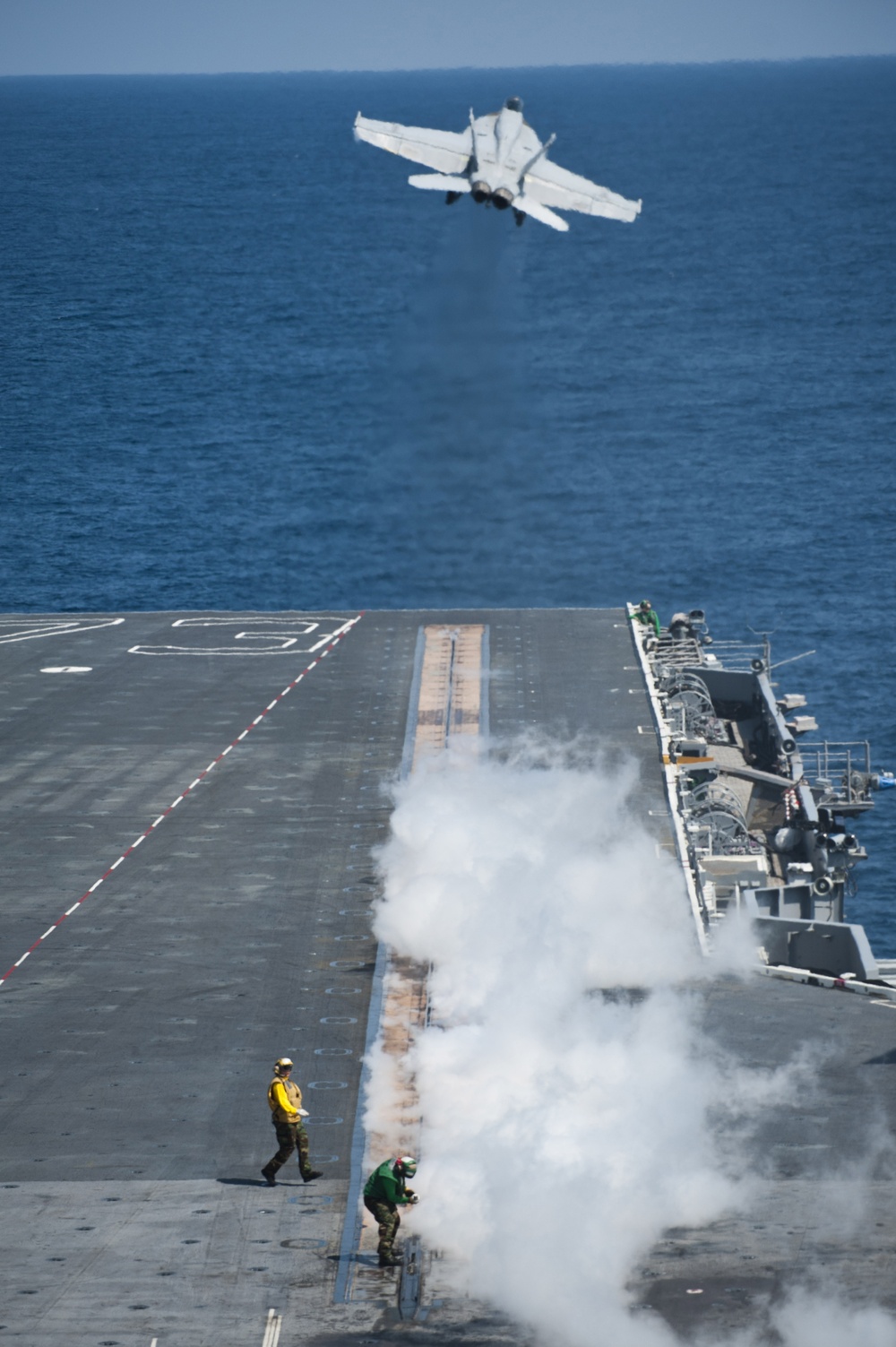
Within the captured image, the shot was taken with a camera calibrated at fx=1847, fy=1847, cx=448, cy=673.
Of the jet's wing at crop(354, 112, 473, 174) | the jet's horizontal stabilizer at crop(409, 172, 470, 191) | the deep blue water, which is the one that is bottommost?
the deep blue water

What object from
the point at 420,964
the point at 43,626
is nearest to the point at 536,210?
the point at 43,626

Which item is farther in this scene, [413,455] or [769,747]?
[413,455]

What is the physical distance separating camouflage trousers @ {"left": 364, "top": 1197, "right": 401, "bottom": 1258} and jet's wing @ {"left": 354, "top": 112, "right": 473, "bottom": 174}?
145 feet

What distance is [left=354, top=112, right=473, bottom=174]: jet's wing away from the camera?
64125 millimetres

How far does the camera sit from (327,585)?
108062 mm

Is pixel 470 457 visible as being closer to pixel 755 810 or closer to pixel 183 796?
pixel 755 810

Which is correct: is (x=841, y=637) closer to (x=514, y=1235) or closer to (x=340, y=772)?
(x=340, y=772)

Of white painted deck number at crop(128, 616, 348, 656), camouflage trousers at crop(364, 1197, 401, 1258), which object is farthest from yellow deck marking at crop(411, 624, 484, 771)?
camouflage trousers at crop(364, 1197, 401, 1258)

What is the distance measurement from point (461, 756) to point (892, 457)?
3466 inches

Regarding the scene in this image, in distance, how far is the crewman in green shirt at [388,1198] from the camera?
26.8m

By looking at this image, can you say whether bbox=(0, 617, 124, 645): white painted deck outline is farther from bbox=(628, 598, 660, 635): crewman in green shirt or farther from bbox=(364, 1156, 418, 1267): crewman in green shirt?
bbox=(364, 1156, 418, 1267): crewman in green shirt

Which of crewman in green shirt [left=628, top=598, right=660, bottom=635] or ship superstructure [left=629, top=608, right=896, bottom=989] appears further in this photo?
crewman in green shirt [left=628, top=598, right=660, bottom=635]

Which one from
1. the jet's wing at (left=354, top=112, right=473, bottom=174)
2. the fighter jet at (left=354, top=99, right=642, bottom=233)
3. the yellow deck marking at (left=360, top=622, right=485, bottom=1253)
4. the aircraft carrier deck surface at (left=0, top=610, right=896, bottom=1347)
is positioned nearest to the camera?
the aircraft carrier deck surface at (left=0, top=610, right=896, bottom=1347)

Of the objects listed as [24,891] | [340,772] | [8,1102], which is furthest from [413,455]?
[8,1102]
